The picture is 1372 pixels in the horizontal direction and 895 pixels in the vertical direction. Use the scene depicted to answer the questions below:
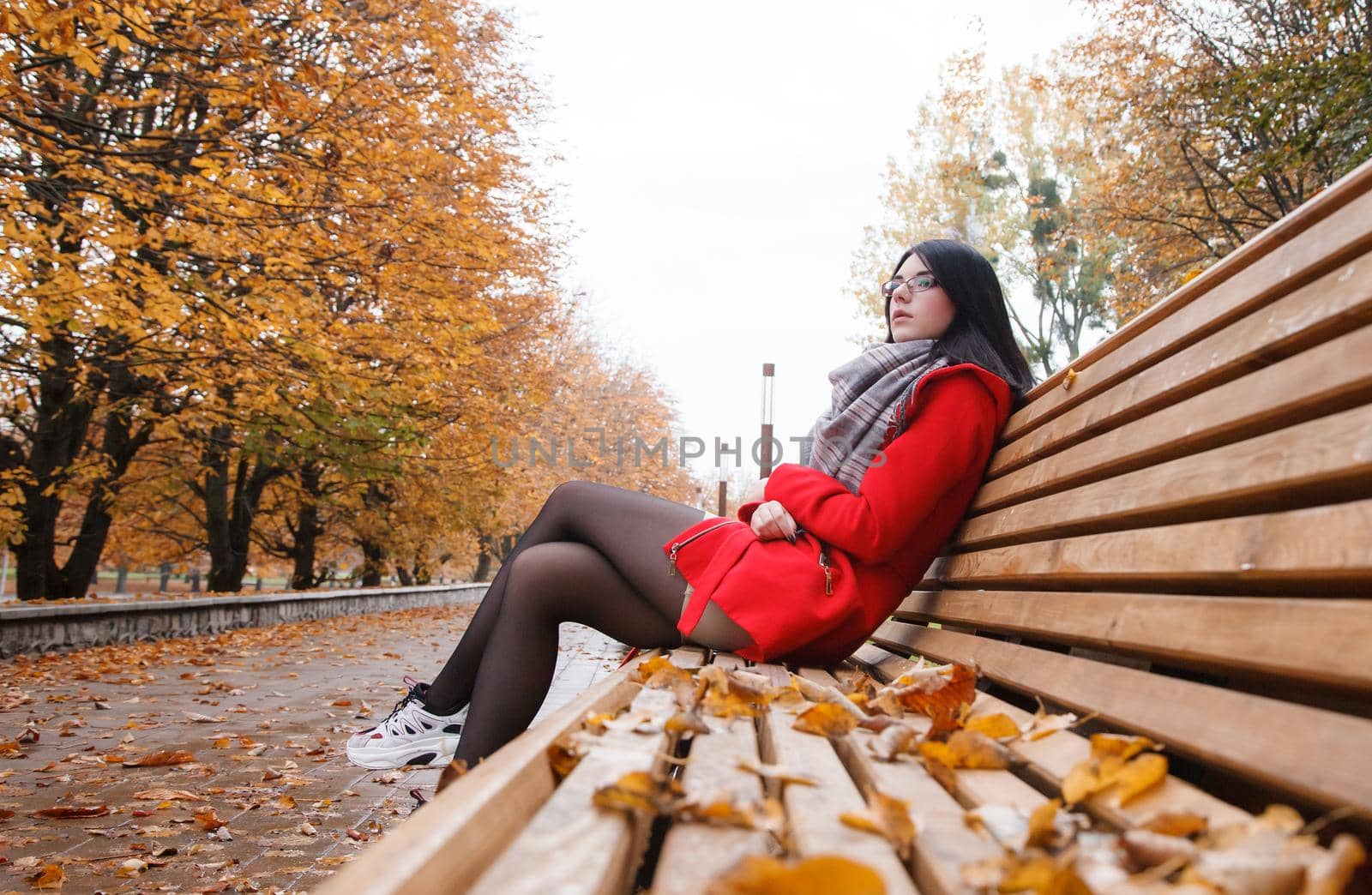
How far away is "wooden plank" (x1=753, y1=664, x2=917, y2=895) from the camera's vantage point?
2.89ft

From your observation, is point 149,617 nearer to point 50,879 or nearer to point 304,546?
Answer: point 50,879

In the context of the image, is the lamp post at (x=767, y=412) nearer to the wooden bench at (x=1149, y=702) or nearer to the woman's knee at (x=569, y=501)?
the woman's knee at (x=569, y=501)

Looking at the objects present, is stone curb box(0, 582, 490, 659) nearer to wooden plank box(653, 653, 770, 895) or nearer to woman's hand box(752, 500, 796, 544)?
woman's hand box(752, 500, 796, 544)

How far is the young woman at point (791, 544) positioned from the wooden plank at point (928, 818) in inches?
43.7

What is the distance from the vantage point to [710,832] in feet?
3.09

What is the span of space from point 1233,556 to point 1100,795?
373 mm

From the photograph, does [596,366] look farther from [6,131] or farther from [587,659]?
[6,131]

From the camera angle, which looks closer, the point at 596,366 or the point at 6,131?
the point at 6,131

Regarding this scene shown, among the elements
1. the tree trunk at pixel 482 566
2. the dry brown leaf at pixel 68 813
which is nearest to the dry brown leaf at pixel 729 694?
the dry brown leaf at pixel 68 813

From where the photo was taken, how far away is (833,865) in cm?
70

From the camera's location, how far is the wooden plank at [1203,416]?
1139 millimetres

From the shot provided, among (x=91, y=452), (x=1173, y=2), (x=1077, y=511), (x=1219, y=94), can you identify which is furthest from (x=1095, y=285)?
(x=1077, y=511)

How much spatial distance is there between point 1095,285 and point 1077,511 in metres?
20.9

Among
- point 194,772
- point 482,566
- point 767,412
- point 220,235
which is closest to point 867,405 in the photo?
point 194,772
